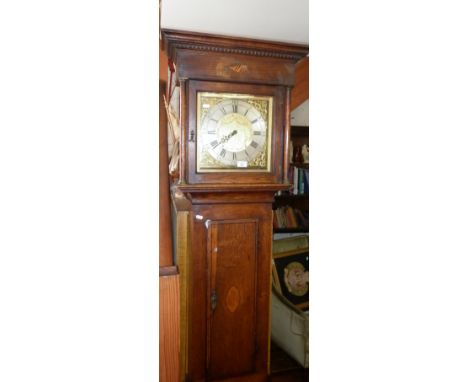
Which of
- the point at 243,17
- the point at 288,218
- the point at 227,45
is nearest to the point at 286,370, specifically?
the point at 288,218

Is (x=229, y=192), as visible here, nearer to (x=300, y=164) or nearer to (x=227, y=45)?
(x=227, y=45)

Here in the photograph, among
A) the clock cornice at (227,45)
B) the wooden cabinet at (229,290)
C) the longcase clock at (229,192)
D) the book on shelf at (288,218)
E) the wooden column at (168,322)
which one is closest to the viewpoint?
the wooden column at (168,322)

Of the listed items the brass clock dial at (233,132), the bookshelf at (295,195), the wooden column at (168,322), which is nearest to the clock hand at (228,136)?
the brass clock dial at (233,132)

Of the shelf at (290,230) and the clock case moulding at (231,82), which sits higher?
the clock case moulding at (231,82)

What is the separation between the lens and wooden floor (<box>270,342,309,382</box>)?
247cm

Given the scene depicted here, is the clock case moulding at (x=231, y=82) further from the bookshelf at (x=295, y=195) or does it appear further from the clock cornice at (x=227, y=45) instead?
the bookshelf at (x=295, y=195)

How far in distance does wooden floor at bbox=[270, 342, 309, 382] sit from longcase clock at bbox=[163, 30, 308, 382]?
0.49 metres

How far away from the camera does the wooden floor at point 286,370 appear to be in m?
2.47

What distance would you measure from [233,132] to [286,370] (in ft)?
5.16

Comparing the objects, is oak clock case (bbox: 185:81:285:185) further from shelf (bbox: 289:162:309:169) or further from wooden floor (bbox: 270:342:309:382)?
shelf (bbox: 289:162:309:169)

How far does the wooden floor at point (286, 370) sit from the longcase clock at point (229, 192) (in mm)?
491

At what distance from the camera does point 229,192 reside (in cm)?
188

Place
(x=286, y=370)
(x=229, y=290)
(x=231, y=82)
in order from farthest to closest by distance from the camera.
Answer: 1. (x=286, y=370)
2. (x=229, y=290)
3. (x=231, y=82)
